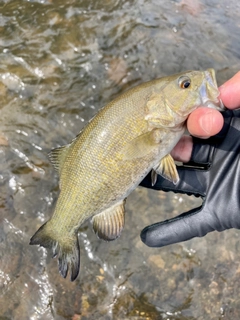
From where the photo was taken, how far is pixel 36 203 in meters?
4.26

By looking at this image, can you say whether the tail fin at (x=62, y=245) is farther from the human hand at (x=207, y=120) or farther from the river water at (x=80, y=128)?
the human hand at (x=207, y=120)

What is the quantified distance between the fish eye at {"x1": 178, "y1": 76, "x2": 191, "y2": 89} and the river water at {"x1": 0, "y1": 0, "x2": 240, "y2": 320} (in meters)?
1.86

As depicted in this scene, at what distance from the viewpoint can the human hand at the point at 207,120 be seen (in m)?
2.68

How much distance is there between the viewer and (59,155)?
2973 millimetres

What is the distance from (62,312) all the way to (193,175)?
6.99ft

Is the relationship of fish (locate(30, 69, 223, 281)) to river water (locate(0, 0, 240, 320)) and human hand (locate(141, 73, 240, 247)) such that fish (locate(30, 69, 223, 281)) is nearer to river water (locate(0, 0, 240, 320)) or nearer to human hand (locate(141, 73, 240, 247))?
human hand (locate(141, 73, 240, 247))

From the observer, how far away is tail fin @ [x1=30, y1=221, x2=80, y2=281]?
2908 millimetres

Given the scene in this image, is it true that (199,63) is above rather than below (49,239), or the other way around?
below

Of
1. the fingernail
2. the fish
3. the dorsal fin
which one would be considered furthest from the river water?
the fingernail

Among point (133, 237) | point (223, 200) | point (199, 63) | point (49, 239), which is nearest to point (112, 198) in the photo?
point (49, 239)

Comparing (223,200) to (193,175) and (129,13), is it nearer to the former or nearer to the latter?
(193,175)

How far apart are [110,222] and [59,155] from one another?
738 millimetres

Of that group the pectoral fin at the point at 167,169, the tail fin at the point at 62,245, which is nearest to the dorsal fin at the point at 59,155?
the tail fin at the point at 62,245

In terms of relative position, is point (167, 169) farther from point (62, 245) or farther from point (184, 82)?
point (62, 245)
